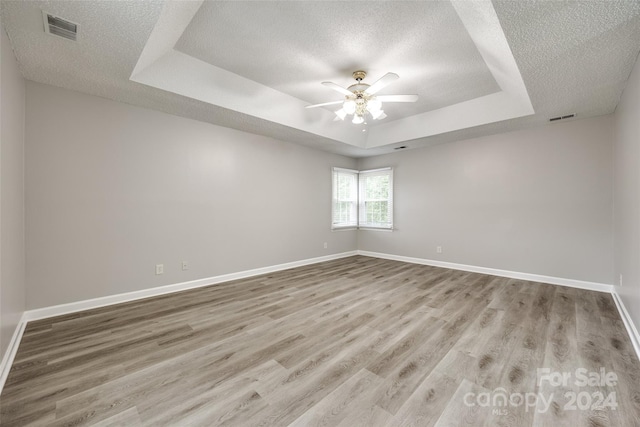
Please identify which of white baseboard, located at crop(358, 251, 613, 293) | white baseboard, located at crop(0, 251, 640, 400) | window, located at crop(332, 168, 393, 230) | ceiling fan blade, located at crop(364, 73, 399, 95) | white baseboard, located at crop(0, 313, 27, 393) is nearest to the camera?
white baseboard, located at crop(0, 313, 27, 393)

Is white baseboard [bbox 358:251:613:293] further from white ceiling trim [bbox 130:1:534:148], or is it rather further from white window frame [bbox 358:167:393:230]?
white ceiling trim [bbox 130:1:534:148]

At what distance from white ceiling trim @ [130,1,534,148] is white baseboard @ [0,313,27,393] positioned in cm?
256

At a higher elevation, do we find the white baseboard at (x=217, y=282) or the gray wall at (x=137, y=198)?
the gray wall at (x=137, y=198)

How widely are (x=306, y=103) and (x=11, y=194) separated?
345 centimetres

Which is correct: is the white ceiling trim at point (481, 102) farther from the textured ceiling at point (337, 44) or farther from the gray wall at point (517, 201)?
the gray wall at point (517, 201)

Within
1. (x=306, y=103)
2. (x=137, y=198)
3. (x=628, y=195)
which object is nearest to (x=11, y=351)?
(x=137, y=198)

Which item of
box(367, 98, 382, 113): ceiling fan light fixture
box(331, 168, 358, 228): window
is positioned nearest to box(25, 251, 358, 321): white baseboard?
box(331, 168, 358, 228): window

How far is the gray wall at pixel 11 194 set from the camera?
1.90 m

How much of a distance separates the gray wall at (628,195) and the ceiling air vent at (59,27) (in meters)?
4.54

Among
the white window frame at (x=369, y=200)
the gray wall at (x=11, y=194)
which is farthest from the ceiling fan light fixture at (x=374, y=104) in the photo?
the gray wall at (x=11, y=194)

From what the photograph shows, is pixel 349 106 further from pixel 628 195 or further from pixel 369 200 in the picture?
pixel 369 200

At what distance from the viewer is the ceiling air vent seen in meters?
1.88

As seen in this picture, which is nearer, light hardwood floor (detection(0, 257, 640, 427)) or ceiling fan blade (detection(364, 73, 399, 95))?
light hardwood floor (detection(0, 257, 640, 427))

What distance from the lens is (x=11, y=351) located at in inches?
81.0
